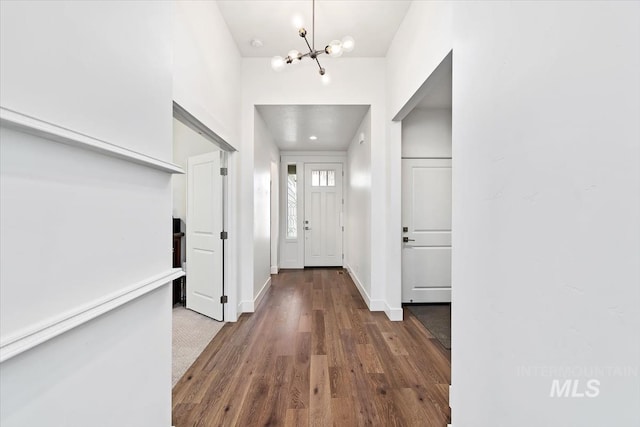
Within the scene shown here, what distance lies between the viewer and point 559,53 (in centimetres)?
73

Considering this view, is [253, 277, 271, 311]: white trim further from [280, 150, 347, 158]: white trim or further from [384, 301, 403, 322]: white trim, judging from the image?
[280, 150, 347, 158]: white trim

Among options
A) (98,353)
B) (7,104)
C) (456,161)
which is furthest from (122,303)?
(456,161)

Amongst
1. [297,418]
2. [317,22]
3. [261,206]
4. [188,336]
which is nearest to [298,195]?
[261,206]

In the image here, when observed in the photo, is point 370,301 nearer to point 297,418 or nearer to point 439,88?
point 297,418

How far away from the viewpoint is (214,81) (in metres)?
2.39

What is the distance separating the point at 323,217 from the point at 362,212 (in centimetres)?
202

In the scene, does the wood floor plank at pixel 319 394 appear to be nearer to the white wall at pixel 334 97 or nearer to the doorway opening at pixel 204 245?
the doorway opening at pixel 204 245

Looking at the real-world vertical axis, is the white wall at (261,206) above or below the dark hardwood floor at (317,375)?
above

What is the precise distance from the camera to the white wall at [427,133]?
3.57 metres

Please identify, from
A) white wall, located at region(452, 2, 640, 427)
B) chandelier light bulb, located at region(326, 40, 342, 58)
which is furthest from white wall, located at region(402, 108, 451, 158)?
white wall, located at region(452, 2, 640, 427)

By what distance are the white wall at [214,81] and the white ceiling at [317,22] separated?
153 mm

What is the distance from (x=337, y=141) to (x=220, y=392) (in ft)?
14.0

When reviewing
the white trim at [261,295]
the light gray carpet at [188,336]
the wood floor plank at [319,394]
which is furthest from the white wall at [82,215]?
the white trim at [261,295]

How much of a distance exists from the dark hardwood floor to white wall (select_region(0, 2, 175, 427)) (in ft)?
2.15
